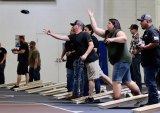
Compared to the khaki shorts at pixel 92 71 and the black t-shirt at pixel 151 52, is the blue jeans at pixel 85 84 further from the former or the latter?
the black t-shirt at pixel 151 52

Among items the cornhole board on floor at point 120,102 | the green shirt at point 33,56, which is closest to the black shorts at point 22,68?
the green shirt at point 33,56

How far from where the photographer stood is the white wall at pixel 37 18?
50.4 ft

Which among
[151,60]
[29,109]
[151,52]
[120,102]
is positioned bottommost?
[29,109]

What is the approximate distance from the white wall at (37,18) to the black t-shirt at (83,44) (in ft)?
24.6

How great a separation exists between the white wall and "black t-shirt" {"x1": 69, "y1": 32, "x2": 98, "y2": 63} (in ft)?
24.6

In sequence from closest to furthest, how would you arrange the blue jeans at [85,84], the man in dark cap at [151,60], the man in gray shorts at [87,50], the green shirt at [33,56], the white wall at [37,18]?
the man in dark cap at [151,60]
the man in gray shorts at [87,50]
the blue jeans at [85,84]
the green shirt at [33,56]
the white wall at [37,18]

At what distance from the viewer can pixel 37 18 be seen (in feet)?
51.1

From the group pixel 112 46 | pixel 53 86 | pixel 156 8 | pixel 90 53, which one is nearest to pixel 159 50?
pixel 112 46

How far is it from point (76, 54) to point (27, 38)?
7497mm

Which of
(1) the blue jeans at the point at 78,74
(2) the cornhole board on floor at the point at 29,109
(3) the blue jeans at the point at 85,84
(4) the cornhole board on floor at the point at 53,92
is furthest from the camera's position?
(4) the cornhole board on floor at the point at 53,92

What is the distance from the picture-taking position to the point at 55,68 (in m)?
15.6

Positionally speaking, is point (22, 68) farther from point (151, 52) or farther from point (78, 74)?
point (151, 52)

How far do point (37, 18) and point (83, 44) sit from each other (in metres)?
7.83

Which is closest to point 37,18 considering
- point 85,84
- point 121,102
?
point 85,84
